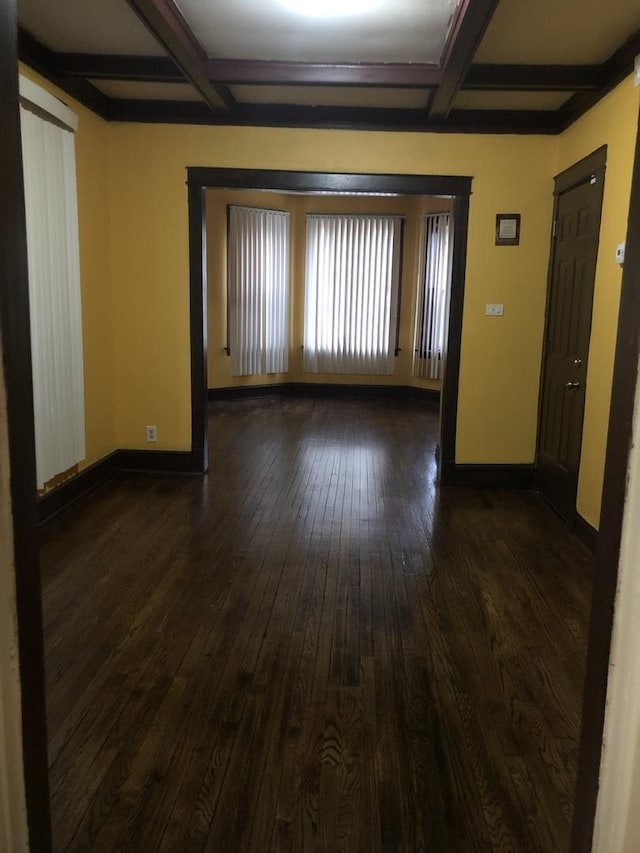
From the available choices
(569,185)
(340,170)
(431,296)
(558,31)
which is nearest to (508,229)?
(569,185)

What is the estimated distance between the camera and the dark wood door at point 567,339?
12.8 feet

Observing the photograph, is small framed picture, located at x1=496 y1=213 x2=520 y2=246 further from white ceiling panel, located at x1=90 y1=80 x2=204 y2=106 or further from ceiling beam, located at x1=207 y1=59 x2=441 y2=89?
white ceiling panel, located at x1=90 y1=80 x2=204 y2=106

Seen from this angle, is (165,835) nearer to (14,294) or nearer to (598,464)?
(14,294)

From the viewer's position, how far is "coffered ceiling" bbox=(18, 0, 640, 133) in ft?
9.86

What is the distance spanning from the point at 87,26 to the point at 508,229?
2.88 m

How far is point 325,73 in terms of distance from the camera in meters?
3.72

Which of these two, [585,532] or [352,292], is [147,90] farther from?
[352,292]

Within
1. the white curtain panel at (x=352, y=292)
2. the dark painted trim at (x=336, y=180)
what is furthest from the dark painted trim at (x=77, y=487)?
the white curtain panel at (x=352, y=292)

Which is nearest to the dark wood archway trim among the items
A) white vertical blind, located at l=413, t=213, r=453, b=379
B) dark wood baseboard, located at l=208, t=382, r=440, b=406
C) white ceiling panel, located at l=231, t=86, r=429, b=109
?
white ceiling panel, located at l=231, t=86, r=429, b=109

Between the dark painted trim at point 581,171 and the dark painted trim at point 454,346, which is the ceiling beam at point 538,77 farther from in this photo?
the dark painted trim at point 454,346

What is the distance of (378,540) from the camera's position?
150 inches

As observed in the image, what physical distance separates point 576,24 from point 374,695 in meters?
3.05

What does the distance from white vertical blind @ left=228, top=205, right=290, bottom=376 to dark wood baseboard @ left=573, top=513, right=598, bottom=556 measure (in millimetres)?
5238

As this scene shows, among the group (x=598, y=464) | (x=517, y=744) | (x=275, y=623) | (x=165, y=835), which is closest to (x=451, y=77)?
(x=598, y=464)
